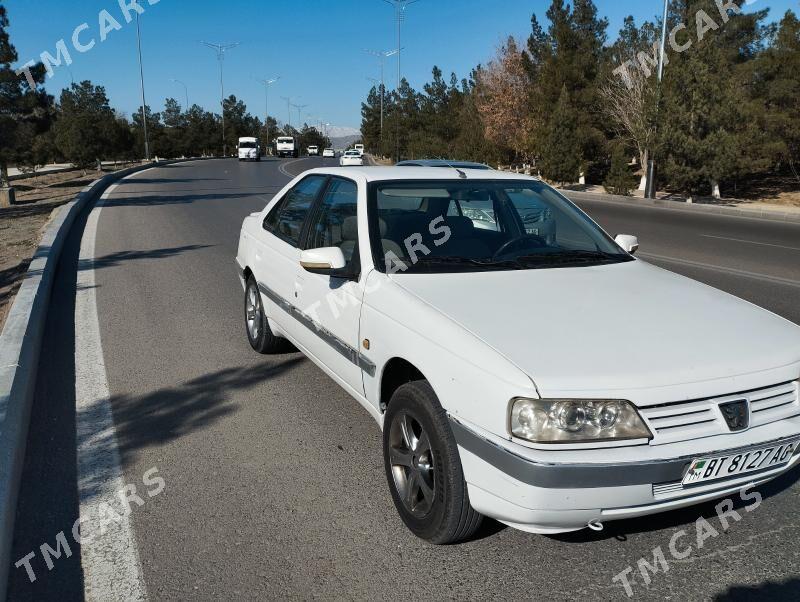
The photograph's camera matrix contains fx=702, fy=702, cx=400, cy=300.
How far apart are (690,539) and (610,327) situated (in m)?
1.03

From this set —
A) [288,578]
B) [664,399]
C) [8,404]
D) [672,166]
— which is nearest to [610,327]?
[664,399]

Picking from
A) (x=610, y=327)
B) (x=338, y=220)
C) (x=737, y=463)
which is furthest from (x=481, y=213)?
(x=737, y=463)

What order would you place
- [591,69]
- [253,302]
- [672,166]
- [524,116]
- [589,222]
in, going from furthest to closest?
[524,116] < [591,69] < [672,166] < [253,302] < [589,222]

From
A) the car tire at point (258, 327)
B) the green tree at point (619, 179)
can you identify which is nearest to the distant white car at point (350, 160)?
the green tree at point (619, 179)

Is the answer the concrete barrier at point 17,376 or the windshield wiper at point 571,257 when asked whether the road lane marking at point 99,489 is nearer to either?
the concrete barrier at point 17,376

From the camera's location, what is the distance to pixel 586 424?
8.23ft

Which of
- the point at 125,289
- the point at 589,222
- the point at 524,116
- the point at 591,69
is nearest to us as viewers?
the point at 589,222

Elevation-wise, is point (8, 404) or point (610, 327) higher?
point (610, 327)

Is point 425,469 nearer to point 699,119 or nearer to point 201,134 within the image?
point 699,119

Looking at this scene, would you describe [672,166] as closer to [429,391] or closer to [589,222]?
[589,222]

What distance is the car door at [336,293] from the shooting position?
3.66 metres

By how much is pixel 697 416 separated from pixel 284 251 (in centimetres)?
300

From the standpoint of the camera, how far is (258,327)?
5.55 m

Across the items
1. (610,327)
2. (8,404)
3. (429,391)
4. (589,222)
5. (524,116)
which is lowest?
(8,404)
